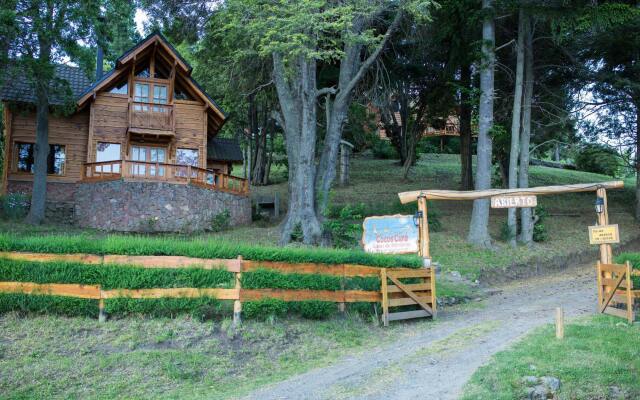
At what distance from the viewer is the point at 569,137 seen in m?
26.7

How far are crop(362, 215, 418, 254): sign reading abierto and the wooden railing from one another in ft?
52.2

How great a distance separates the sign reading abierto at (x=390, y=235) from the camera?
12.0 m

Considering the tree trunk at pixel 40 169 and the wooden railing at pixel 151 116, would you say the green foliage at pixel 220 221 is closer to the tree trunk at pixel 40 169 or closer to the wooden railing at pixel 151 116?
the wooden railing at pixel 151 116

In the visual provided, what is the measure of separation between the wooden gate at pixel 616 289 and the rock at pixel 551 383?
441 centimetres

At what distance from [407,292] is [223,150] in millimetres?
20410

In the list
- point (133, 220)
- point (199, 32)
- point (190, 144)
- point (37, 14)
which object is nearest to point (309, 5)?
point (199, 32)

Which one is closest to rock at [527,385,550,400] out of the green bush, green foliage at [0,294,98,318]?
the green bush

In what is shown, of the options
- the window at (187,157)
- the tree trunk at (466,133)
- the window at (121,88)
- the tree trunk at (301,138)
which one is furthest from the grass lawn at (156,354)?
the tree trunk at (466,133)

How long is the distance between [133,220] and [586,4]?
1769cm

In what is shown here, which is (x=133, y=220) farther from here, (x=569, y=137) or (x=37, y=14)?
(x=569, y=137)

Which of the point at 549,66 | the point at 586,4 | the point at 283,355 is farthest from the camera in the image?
the point at 549,66

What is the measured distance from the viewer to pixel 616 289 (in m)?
11.9

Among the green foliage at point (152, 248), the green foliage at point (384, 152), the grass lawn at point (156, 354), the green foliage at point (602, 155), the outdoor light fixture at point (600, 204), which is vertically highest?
the green foliage at point (384, 152)

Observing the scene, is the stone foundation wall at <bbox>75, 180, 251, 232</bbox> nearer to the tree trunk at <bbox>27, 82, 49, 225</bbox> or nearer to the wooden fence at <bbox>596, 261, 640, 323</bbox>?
the tree trunk at <bbox>27, 82, 49, 225</bbox>
